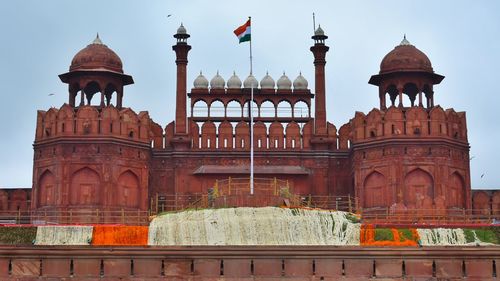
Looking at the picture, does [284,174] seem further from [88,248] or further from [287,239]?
[88,248]

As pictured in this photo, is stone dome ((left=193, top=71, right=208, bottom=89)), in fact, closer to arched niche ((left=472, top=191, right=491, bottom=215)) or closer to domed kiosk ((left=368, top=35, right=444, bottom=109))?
domed kiosk ((left=368, top=35, right=444, bottom=109))

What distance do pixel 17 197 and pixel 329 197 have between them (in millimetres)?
14700

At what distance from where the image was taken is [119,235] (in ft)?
139

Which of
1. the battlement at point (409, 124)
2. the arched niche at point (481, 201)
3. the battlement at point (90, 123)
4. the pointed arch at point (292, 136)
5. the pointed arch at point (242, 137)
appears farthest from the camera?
the pointed arch at point (292, 136)

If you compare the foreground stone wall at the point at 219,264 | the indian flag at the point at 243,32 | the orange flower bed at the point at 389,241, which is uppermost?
the indian flag at the point at 243,32

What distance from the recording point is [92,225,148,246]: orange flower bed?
42.2 m

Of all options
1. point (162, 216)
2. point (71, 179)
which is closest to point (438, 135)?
point (162, 216)

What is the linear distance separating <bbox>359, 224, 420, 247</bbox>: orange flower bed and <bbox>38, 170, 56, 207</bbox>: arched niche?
13.9 m

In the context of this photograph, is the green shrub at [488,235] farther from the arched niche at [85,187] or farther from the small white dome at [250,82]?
the arched niche at [85,187]

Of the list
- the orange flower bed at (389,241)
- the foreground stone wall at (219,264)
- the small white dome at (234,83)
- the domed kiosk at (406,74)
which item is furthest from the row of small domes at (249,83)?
the foreground stone wall at (219,264)

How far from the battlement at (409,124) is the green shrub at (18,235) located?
15.4 meters

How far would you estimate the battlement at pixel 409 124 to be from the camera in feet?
160

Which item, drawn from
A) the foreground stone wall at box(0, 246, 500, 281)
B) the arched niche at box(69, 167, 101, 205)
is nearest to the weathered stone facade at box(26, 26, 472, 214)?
the arched niche at box(69, 167, 101, 205)

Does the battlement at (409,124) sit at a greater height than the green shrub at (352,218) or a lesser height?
greater
